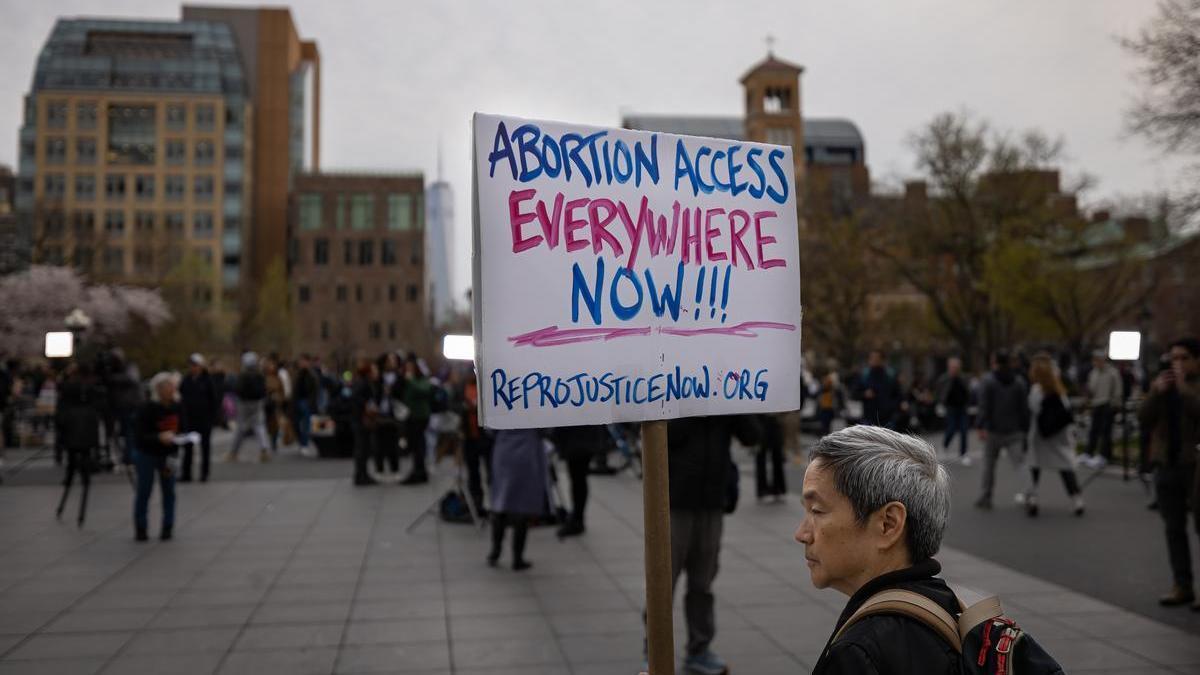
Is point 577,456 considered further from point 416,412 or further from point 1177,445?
point 416,412

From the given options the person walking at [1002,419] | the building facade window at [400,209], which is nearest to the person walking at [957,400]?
the person walking at [1002,419]

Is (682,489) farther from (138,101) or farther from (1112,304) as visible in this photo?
(138,101)

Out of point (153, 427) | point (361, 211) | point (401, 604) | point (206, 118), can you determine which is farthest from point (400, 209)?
point (401, 604)

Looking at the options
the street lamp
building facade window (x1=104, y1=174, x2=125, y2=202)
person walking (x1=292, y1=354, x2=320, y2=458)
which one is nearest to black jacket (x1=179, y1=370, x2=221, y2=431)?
person walking (x1=292, y1=354, x2=320, y2=458)

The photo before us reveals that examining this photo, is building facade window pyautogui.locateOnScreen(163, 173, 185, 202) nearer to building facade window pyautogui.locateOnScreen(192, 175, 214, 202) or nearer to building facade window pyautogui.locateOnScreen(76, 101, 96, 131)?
building facade window pyautogui.locateOnScreen(192, 175, 214, 202)

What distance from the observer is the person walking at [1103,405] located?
16.7 meters

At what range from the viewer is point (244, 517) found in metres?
12.3

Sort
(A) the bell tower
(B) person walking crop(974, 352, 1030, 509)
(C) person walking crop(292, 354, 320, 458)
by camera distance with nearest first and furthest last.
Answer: (B) person walking crop(974, 352, 1030, 509)
(C) person walking crop(292, 354, 320, 458)
(A) the bell tower

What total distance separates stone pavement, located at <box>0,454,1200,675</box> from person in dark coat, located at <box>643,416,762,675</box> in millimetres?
427

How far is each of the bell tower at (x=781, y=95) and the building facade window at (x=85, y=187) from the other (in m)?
64.0

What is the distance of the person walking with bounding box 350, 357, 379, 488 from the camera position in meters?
15.7

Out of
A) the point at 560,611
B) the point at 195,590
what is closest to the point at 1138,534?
the point at 560,611

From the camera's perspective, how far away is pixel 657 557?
2.96 metres

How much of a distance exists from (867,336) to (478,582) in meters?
46.9
